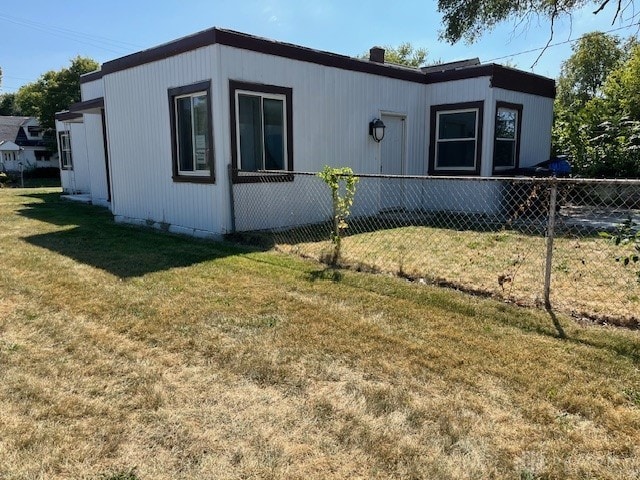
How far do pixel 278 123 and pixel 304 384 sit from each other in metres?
6.19

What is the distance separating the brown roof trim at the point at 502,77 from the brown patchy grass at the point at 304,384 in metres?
7.03

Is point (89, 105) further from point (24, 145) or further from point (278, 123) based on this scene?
point (24, 145)

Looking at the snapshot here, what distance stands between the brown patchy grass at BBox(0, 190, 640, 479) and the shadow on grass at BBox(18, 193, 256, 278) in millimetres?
876

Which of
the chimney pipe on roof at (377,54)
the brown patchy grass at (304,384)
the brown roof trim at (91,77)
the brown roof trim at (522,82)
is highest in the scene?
the chimney pipe on roof at (377,54)

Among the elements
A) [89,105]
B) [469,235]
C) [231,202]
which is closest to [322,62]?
[231,202]

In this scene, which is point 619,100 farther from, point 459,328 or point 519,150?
point 459,328

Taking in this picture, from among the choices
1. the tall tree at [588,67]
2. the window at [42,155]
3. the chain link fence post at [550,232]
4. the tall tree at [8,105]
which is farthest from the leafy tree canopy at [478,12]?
the tall tree at [8,105]

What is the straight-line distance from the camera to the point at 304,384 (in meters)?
3.02

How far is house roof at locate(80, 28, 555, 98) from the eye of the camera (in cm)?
750

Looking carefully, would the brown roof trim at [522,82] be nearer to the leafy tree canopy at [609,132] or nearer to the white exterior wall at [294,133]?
the white exterior wall at [294,133]

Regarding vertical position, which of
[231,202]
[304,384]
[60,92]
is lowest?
[304,384]

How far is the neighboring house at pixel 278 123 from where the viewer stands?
770 centimetres

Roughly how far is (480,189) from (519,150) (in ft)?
5.64

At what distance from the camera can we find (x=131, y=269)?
5785mm
